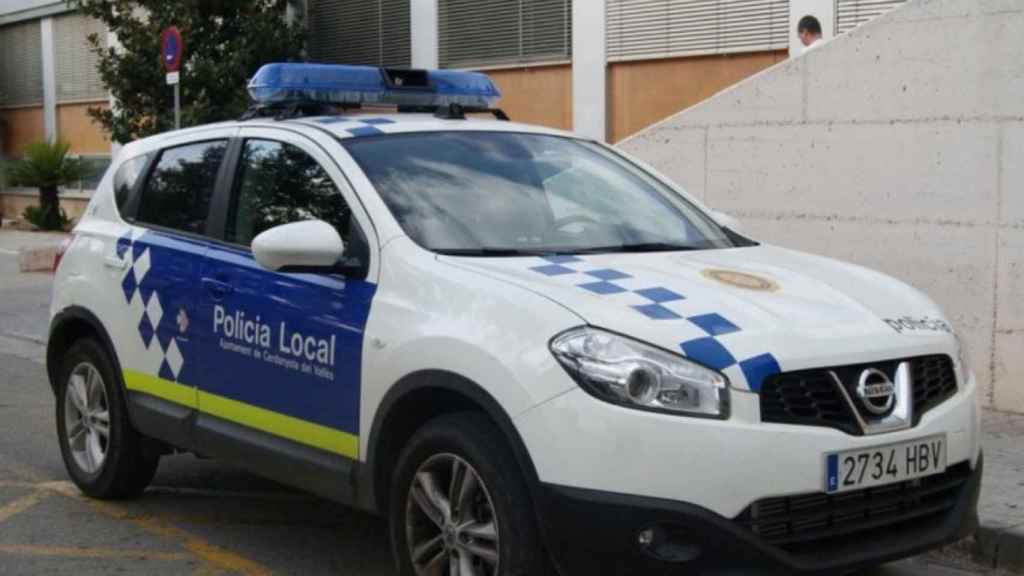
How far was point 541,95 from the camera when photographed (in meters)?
15.7

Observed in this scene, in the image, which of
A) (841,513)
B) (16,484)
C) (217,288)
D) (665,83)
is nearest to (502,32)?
(665,83)

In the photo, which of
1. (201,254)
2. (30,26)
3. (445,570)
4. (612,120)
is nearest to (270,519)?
(201,254)

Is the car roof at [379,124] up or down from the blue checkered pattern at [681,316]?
up

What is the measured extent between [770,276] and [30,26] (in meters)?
25.9

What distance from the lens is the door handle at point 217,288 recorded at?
5508 mm

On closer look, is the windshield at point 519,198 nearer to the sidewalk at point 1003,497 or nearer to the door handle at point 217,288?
the door handle at point 217,288

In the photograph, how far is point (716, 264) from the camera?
16.3ft

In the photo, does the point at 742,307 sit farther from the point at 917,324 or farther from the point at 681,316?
the point at 917,324

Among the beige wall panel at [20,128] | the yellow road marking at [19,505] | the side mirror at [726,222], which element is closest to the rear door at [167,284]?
the yellow road marking at [19,505]

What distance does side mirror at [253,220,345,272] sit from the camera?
4.84 m

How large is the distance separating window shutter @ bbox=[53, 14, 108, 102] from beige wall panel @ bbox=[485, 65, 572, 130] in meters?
11.5

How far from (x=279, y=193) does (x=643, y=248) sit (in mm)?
1469

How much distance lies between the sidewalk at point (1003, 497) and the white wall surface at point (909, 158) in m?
0.60

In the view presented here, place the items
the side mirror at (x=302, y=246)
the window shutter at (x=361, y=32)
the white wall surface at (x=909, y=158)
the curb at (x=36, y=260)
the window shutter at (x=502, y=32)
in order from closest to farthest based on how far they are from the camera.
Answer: the side mirror at (x=302, y=246) → the white wall surface at (x=909, y=158) → the window shutter at (x=502, y=32) → the window shutter at (x=361, y=32) → the curb at (x=36, y=260)
